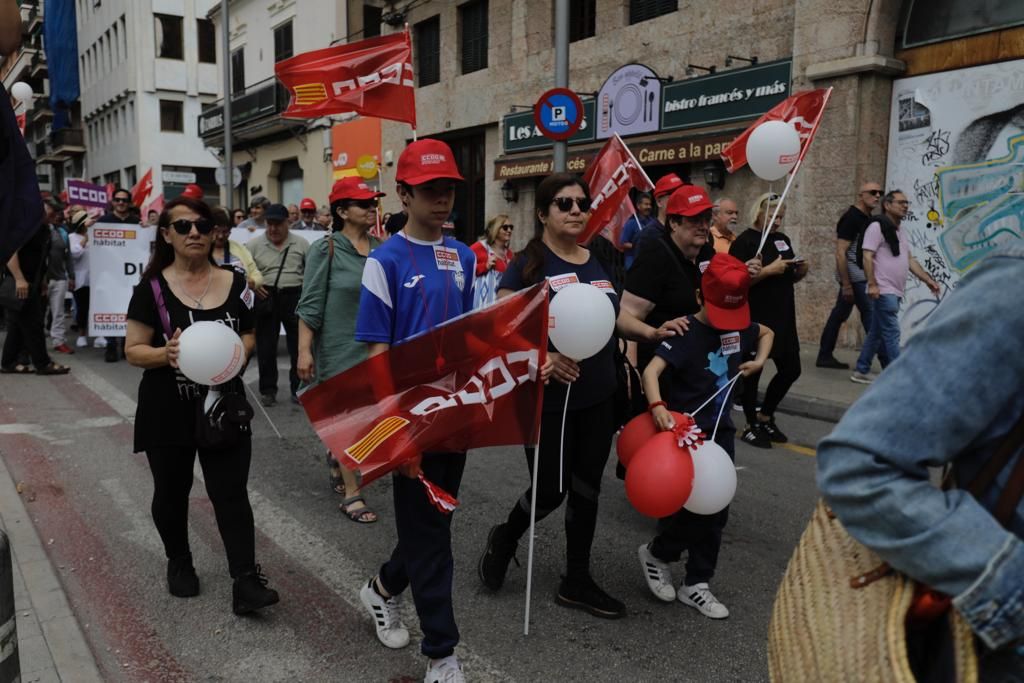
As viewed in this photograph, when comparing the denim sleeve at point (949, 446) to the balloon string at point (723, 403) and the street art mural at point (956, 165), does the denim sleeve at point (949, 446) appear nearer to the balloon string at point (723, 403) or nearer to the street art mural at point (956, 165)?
the balloon string at point (723, 403)

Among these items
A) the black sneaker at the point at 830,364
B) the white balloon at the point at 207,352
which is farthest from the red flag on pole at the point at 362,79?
the black sneaker at the point at 830,364

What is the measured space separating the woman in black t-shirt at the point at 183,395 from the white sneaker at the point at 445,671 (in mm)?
991

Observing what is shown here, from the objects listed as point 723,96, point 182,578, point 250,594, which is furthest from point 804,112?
point 723,96

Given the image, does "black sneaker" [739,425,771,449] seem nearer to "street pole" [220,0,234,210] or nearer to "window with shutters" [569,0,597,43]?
"window with shutters" [569,0,597,43]

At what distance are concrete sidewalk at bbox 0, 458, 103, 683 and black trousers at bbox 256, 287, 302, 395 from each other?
3783mm

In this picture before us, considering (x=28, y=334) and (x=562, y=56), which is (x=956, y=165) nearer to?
(x=562, y=56)

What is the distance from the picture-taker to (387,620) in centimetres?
346

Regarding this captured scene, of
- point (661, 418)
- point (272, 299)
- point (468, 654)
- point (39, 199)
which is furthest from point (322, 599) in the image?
point (272, 299)

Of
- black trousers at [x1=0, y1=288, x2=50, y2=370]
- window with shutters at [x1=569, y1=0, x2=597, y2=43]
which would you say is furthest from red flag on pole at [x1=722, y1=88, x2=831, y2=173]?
window with shutters at [x1=569, y1=0, x2=597, y2=43]

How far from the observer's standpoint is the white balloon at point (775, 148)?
540 centimetres

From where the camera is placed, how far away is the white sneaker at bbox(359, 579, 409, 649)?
135 inches

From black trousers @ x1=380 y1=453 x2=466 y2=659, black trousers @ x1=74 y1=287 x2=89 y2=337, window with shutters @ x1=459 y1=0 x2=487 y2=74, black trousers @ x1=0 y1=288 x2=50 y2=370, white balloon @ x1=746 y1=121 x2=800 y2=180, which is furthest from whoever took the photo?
window with shutters @ x1=459 y1=0 x2=487 y2=74

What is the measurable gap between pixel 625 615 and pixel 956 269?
8.62 m

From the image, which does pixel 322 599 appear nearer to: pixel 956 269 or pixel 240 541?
pixel 240 541
